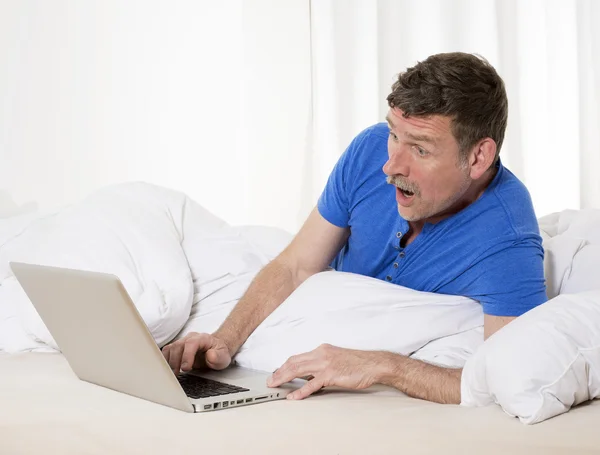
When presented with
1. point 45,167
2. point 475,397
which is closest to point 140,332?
point 475,397

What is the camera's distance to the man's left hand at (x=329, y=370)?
1.34m

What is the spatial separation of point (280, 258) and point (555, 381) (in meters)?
0.84

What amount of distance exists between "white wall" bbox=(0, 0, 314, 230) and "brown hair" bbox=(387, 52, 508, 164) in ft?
6.86

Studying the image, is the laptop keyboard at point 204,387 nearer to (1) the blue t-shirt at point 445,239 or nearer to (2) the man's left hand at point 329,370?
(2) the man's left hand at point 329,370

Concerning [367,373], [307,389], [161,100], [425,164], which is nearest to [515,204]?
[425,164]

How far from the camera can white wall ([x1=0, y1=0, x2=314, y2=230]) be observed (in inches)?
130

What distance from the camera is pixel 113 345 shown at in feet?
4.08

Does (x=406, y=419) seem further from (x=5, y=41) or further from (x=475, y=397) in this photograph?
(x=5, y=41)

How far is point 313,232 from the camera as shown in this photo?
1.89 meters

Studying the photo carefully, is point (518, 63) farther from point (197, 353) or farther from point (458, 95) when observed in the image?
point (197, 353)

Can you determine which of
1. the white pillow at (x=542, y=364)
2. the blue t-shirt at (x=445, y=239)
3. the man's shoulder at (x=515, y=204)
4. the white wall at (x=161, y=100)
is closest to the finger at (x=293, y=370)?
the white pillow at (x=542, y=364)

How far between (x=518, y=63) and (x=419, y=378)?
223cm

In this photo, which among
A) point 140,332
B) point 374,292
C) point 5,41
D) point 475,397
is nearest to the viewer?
point 140,332

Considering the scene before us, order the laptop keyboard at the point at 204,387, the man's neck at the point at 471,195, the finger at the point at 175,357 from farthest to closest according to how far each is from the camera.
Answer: the man's neck at the point at 471,195 < the finger at the point at 175,357 < the laptop keyboard at the point at 204,387
